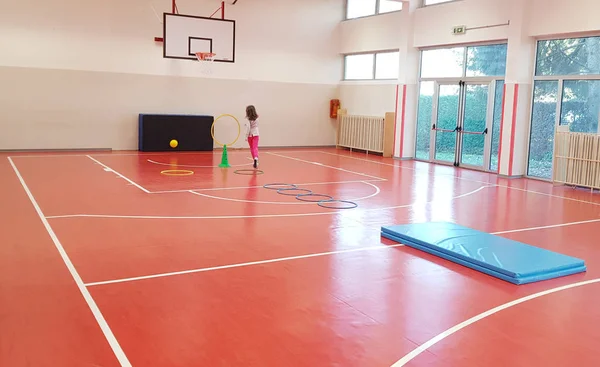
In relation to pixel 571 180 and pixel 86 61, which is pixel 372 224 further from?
pixel 86 61

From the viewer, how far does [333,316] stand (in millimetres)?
4281

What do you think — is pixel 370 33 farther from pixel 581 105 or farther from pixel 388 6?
pixel 581 105

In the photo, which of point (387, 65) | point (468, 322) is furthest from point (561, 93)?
point (468, 322)

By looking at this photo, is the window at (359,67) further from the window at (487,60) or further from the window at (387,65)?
the window at (487,60)

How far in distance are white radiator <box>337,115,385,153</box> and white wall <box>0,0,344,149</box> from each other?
746 millimetres

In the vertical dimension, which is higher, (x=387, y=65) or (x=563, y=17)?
(x=563, y=17)

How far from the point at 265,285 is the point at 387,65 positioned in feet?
43.8

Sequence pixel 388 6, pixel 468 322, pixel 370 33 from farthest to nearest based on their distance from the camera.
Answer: pixel 370 33, pixel 388 6, pixel 468 322

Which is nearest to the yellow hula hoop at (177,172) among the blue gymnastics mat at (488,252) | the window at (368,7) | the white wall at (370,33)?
the blue gymnastics mat at (488,252)

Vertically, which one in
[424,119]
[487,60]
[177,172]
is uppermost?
[487,60]

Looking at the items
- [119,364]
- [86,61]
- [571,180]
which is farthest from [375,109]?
[119,364]

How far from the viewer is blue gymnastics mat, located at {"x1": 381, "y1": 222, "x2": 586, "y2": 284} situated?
17.4ft

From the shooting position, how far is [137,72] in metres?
15.7

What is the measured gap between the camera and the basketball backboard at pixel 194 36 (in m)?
14.3
